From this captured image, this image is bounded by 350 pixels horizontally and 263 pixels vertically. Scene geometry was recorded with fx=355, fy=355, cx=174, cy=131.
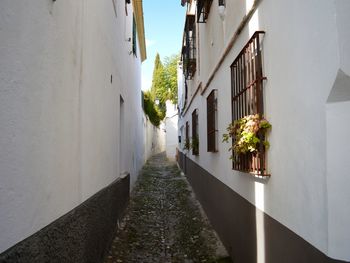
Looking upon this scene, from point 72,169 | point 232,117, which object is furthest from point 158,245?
point 72,169

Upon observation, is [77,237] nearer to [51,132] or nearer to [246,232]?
[51,132]

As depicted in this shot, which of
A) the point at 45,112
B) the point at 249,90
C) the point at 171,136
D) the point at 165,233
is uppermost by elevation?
the point at 171,136

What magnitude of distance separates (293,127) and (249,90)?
1.29 m

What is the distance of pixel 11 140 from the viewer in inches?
76.3

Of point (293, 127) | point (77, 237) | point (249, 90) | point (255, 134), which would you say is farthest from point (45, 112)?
point (249, 90)

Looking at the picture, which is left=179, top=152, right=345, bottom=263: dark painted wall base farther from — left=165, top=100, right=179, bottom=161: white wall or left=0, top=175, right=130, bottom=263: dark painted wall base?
left=165, top=100, right=179, bottom=161: white wall

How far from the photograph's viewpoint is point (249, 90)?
3.98 meters

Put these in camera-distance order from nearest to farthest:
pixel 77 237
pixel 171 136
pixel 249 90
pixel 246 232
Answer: pixel 77 237
pixel 249 90
pixel 246 232
pixel 171 136

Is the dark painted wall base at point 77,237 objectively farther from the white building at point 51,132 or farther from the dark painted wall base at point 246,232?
the dark painted wall base at point 246,232

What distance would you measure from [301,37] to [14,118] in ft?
6.56

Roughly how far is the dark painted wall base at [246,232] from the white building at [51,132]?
1801 mm

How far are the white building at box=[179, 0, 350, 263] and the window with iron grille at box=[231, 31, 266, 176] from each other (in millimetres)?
11

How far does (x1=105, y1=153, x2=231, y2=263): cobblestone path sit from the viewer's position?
5668 mm

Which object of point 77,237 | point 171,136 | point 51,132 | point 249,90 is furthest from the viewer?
point 171,136
